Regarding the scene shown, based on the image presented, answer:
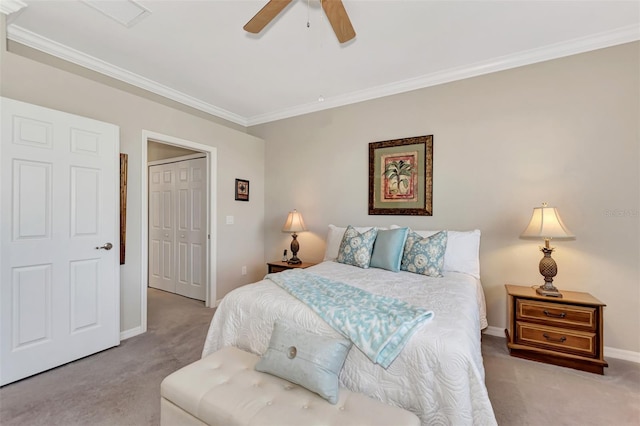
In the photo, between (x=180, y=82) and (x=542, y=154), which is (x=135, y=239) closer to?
(x=180, y=82)

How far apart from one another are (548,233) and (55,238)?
3.95 metres

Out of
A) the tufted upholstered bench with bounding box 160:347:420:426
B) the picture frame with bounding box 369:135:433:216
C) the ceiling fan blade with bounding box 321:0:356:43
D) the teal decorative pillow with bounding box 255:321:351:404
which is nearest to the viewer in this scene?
the tufted upholstered bench with bounding box 160:347:420:426

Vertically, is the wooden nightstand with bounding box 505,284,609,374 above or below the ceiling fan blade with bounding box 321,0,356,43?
below

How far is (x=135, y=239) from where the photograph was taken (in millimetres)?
2947

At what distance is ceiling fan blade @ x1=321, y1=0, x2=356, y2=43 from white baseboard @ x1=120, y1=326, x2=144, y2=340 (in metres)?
3.27

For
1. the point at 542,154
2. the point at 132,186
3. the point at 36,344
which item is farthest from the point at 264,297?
the point at 542,154

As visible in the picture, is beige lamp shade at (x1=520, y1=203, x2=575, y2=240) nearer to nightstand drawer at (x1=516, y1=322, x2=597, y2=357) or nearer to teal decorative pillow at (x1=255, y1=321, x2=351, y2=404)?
nightstand drawer at (x1=516, y1=322, x2=597, y2=357)

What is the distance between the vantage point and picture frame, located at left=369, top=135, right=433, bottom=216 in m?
3.20

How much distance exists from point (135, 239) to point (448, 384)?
10.0 feet

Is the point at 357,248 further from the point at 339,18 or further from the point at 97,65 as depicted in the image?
the point at 97,65

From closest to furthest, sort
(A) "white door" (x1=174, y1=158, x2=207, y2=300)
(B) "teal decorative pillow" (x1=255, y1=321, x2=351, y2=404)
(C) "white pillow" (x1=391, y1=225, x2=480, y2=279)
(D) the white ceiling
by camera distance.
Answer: (B) "teal decorative pillow" (x1=255, y1=321, x2=351, y2=404) < (D) the white ceiling < (C) "white pillow" (x1=391, y1=225, x2=480, y2=279) < (A) "white door" (x1=174, y1=158, x2=207, y2=300)

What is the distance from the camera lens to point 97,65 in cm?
287

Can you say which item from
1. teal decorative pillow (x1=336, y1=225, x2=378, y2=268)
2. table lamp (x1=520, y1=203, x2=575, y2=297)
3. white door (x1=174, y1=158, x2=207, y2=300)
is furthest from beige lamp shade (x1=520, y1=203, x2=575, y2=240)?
white door (x1=174, y1=158, x2=207, y2=300)

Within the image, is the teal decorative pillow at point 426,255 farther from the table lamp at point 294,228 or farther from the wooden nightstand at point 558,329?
the table lamp at point 294,228
